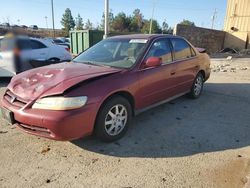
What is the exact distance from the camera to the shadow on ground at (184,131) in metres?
3.68

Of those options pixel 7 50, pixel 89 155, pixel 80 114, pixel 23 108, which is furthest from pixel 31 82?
pixel 7 50

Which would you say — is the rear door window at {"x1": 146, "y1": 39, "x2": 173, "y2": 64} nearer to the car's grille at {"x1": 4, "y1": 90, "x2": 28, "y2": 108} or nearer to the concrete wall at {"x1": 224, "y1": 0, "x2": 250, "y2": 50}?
the car's grille at {"x1": 4, "y1": 90, "x2": 28, "y2": 108}

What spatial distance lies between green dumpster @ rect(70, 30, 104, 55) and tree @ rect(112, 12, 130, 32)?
49.4 m

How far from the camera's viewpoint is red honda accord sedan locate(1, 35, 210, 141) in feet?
10.6

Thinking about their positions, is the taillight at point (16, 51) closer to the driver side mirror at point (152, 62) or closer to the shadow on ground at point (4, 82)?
the shadow on ground at point (4, 82)

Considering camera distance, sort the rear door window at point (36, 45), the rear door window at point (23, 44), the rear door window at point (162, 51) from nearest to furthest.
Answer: the rear door window at point (162, 51) → the rear door window at point (23, 44) → the rear door window at point (36, 45)

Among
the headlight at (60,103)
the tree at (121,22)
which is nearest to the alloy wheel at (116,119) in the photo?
the headlight at (60,103)

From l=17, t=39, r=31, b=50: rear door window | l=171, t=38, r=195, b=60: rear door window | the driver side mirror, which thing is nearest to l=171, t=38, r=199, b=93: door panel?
l=171, t=38, r=195, b=60: rear door window

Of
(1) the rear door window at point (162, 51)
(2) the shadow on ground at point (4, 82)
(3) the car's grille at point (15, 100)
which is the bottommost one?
(2) the shadow on ground at point (4, 82)

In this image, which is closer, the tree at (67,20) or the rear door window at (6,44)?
the rear door window at (6,44)

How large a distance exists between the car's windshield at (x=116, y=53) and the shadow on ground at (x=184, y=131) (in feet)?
3.81

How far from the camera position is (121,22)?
206 ft

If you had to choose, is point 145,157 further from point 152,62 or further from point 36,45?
point 36,45

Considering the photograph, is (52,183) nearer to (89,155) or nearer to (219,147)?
(89,155)
